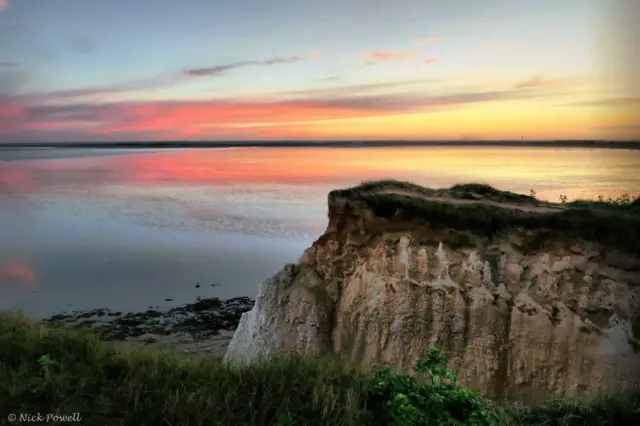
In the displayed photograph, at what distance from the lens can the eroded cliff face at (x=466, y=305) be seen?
8328 millimetres

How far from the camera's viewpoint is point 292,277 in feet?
35.0

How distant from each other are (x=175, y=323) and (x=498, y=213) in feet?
34.2

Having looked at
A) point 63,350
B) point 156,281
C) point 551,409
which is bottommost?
point 156,281

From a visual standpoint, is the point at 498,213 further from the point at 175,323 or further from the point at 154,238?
the point at 154,238

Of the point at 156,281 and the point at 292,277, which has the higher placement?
the point at 292,277

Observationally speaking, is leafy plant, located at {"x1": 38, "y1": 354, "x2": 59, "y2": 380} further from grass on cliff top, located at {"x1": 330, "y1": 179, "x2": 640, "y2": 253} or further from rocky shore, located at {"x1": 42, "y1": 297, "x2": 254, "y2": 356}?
rocky shore, located at {"x1": 42, "y1": 297, "x2": 254, "y2": 356}

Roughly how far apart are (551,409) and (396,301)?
12.7 ft

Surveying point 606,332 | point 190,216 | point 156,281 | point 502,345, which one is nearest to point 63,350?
point 502,345

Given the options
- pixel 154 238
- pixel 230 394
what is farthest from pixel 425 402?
pixel 154 238

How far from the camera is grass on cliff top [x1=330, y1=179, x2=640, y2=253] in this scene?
872 centimetres

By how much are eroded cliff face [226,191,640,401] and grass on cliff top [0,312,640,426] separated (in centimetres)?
192

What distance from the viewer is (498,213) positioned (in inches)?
372

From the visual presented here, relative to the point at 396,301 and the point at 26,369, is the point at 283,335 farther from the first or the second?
the point at 26,369

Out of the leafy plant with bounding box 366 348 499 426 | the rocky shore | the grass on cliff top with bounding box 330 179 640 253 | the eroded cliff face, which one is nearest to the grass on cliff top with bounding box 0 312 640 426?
the leafy plant with bounding box 366 348 499 426
